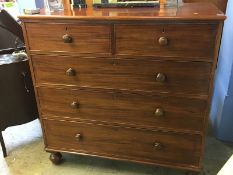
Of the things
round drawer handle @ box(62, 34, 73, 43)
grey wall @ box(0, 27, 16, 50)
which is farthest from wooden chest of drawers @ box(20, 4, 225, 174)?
grey wall @ box(0, 27, 16, 50)

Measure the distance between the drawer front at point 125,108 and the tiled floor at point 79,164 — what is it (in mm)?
407

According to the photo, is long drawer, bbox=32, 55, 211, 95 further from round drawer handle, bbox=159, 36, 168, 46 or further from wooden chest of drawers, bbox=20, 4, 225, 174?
round drawer handle, bbox=159, 36, 168, 46

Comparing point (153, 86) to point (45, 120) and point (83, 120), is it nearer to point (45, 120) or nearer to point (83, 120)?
point (83, 120)

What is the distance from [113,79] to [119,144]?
1.41ft

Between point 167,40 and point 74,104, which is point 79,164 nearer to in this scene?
point 74,104

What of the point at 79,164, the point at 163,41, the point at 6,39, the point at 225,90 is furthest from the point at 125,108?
the point at 6,39

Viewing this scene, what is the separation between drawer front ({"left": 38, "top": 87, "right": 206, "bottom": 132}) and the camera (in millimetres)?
1332

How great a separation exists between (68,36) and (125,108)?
49cm

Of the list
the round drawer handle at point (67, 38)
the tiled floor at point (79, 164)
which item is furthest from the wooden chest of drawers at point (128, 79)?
the tiled floor at point (79, 164)

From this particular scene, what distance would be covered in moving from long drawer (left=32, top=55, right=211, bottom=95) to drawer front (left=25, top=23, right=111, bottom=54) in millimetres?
56

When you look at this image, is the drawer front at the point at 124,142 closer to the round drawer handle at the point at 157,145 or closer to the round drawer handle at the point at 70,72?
the round drawer handle at the point at 157,145

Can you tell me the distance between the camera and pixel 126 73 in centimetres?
131

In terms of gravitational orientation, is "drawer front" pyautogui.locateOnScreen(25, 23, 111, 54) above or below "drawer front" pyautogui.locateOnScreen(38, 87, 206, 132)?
above

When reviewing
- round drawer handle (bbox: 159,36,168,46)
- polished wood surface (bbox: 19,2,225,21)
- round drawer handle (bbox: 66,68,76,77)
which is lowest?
round drawer handle (bbox: 66,68,76,77)
